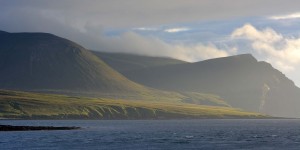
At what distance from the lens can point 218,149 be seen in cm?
13962

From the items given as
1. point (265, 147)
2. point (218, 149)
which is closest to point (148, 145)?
point (218, 149)

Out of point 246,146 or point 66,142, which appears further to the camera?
point 66,142

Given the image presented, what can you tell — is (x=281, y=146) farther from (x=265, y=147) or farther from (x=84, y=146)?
(x=84, y=146)

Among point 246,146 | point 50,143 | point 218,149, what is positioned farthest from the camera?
point 50,143

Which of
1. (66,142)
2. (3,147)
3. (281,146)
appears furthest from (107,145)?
(281,146)

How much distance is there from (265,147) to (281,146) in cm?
616

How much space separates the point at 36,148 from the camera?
144m

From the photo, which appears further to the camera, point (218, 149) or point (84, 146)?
point (84, 146)

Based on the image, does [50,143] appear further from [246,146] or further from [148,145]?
[246,146]

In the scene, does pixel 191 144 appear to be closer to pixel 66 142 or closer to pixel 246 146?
pixel 246 146

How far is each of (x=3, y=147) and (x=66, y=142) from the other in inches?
913

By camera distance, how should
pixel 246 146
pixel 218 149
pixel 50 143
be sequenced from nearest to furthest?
pixel 218 149, pixel 246 146, pixel 50 143

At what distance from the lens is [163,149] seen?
462ft

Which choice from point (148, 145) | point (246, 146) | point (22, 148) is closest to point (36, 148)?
point (22, 148)
